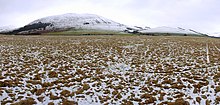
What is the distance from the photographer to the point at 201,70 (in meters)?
16.6

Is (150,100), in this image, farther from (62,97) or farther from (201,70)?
(201,70)

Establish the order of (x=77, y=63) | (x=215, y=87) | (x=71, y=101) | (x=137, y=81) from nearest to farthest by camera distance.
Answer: (x=71, y=101) < (x=215, y=87) < (x=137, y=81) < (x=77, y=63)

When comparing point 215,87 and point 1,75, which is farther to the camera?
point 1,75

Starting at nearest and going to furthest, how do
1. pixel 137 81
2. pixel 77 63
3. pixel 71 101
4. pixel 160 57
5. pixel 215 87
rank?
pixel 71 101, pixel 215 87, pixel 137 81, pixel 77 63, pixel 160 57

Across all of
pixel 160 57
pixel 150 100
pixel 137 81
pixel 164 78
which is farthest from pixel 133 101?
pixel 160 57

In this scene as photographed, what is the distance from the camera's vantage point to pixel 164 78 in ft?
48.2

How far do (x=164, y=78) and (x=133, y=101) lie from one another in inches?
162

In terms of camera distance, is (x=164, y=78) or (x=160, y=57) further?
(x=160, y=57)

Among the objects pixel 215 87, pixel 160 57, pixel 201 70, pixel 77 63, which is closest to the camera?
pixel 215 87

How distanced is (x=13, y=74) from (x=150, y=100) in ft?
28.3

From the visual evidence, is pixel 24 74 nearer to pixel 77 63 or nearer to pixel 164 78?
pixel 77 63

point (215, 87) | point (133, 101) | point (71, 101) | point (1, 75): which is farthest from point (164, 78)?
point (1, 75)

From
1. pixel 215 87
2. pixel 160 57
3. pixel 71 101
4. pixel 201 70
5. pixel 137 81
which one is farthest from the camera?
pixel 160 57

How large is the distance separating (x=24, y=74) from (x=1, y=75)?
1.32 m
